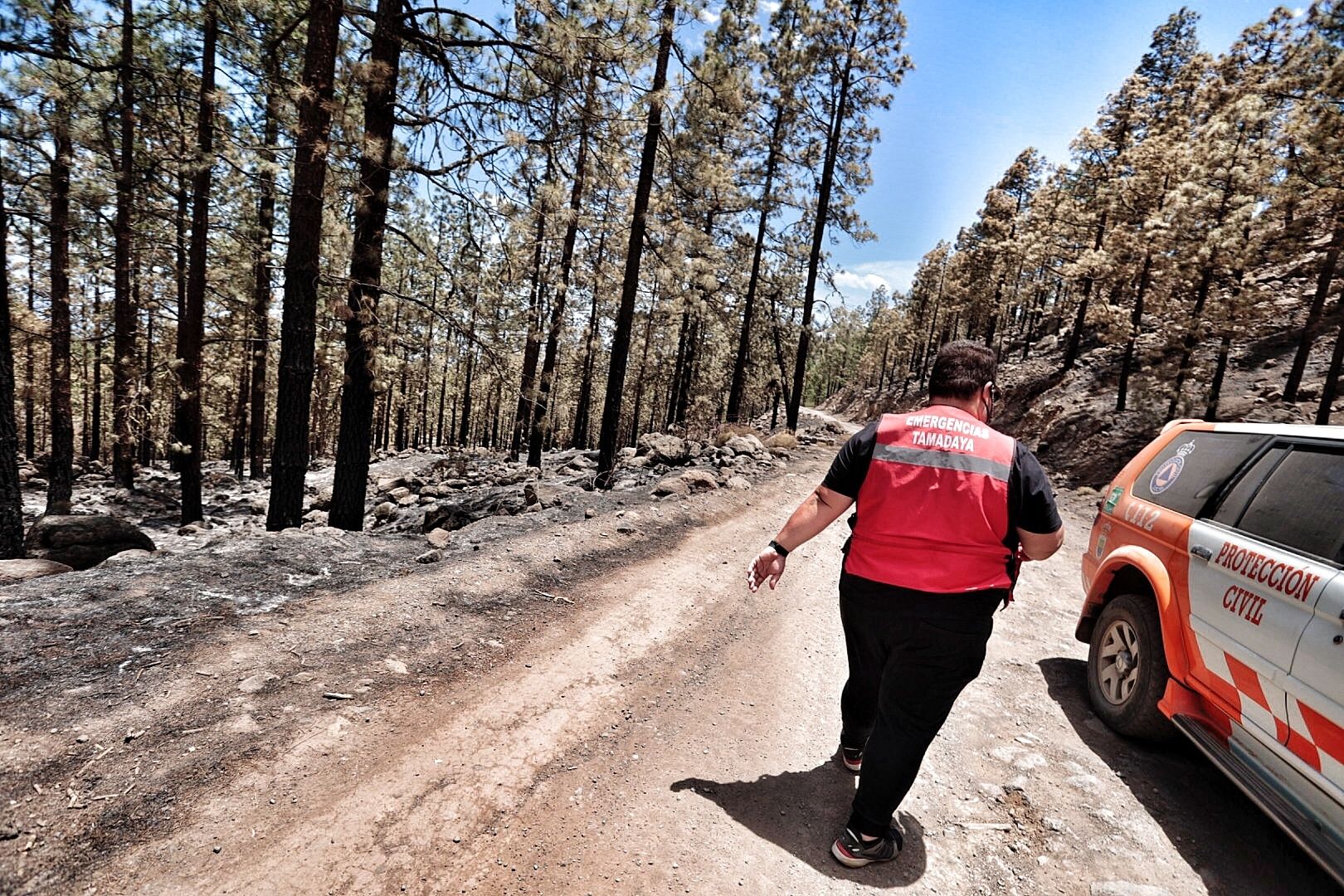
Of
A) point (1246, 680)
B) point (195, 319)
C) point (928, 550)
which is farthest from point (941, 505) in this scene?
point (195, 319)

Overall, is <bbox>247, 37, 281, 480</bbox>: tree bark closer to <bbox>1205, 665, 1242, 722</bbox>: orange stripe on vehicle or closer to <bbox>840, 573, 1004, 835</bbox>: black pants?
<bbox>840, 573, 1004, 835</bbox>: black pants

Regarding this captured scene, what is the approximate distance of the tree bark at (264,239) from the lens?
263 inches

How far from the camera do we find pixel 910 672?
2469mm

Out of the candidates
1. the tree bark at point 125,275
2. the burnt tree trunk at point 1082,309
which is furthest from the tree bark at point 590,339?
the burnt tree trunk at point 1082,309

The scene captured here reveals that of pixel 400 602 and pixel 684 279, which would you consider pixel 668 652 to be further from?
pixel 684 279

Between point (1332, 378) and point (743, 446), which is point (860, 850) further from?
point (1332, 378)

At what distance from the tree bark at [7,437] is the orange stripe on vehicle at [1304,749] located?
41.2ft

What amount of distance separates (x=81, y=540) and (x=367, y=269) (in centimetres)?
455

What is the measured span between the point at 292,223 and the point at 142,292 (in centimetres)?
1364

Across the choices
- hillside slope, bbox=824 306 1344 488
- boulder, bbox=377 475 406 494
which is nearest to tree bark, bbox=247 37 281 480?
boulder, bbox=377 475 406 494

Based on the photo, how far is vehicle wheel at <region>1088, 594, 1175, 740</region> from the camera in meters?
3.48

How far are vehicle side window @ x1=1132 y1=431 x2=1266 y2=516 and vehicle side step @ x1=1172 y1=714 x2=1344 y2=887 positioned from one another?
139 centimetres

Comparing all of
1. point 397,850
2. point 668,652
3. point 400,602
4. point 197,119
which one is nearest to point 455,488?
point 197,119

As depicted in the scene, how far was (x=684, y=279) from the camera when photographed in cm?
1265
